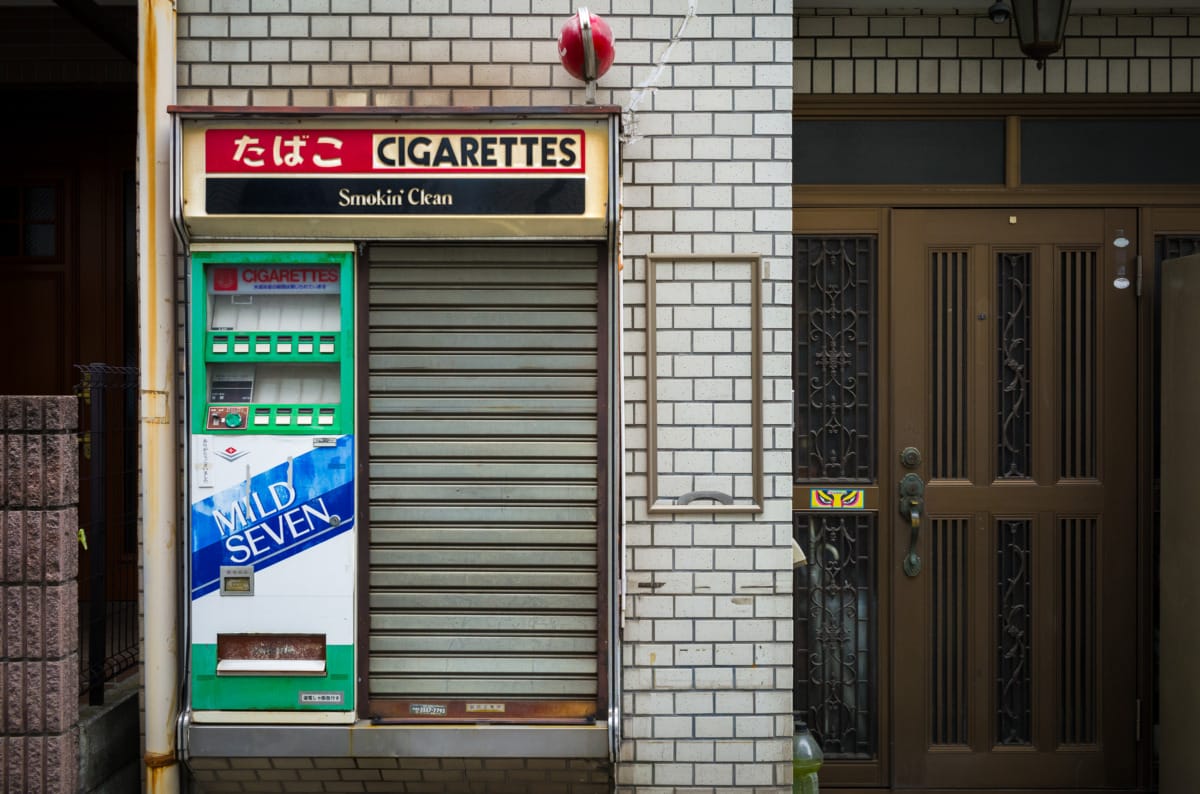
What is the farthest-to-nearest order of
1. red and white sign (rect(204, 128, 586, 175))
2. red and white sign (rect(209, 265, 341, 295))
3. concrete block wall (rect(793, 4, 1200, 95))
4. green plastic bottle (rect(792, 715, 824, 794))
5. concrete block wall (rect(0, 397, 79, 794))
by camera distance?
concrete block wall (rect(793, 4, 1200, 95)) < green plastic bottle (rect(792, 715, 824, 794)) < red and white sign (rect(209, 265, 341, 295)) < red and white sign (rect(204, 128, 586, 175)) < concrete block wall (rect(0, 397, 79, 794))

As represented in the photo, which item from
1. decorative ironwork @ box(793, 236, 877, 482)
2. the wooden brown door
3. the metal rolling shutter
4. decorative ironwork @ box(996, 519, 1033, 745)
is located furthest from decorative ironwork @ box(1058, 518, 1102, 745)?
the metal rolling shutter

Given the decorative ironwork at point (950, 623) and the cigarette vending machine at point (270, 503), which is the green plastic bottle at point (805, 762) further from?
the cigarette vending machine at point (270, 503)

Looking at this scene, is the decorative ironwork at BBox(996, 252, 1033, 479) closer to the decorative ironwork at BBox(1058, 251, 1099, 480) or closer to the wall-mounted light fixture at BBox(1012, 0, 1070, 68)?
the decorative ironwork at BBox(1058, 251, 1099, 480)

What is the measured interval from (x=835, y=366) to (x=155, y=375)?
3.09 metres

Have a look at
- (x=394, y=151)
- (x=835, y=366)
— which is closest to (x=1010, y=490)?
(x=835, y=366)

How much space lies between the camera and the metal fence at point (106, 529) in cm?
425

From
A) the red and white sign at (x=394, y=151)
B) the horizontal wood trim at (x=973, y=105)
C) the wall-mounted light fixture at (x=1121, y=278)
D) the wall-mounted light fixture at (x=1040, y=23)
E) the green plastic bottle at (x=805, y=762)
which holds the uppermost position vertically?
the wall-mounted light fixture at (x=1040, y=23)

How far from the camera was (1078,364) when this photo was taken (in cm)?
507

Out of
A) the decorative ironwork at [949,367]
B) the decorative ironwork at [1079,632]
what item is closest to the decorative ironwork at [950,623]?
the decorative ironwork at [949,367]

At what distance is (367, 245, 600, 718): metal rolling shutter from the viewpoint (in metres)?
4.30

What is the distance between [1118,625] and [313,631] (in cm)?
382

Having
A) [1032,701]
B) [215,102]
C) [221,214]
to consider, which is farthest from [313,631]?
[1032,701]

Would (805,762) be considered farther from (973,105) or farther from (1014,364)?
(973,105)

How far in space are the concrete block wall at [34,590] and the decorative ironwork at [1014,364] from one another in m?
4.16
